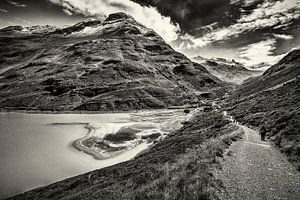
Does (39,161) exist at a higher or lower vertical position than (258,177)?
lower

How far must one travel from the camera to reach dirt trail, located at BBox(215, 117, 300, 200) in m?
10.6

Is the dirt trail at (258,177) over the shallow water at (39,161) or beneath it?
over

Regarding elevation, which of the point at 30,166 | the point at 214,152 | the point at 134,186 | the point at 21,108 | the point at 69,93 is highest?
the point at 69,93

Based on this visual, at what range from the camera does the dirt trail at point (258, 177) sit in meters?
10.6

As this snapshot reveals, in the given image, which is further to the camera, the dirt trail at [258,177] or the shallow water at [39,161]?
the shallow water at [39,161]

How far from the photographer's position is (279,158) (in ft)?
55.8

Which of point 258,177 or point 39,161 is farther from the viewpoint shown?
point 39,161

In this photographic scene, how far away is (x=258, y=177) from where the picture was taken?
42.0ft

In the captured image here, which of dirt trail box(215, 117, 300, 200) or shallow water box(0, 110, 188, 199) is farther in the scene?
shallow water box(0, 110, 188, 199)

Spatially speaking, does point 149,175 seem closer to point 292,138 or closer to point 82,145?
point 292,138

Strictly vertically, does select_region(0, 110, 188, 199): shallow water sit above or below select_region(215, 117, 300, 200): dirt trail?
below

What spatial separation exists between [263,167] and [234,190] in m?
5.21

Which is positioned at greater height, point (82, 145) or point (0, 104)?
point (0, 104)

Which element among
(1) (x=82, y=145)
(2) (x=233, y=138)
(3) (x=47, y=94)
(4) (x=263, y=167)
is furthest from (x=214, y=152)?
(3) (x=47, y=94)
